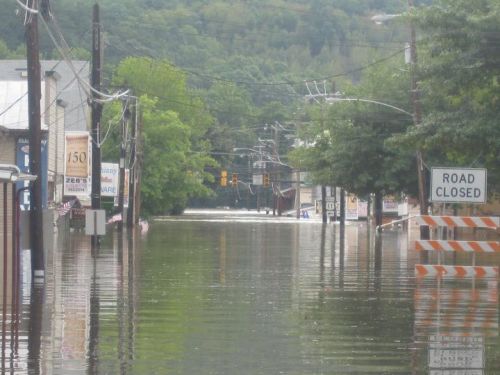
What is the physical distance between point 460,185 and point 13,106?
36.1 meters

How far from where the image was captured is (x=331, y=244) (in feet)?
146

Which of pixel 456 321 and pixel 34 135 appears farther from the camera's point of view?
pixel 34 135

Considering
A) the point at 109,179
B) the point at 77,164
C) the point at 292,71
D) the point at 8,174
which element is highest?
the point at 292,71

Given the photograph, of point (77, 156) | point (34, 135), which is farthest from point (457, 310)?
point (77, 156)

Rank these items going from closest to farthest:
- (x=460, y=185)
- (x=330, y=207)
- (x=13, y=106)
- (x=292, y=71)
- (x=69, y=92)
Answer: (x=460, y=185) < (x=13, y=106) < (x=69, y=92) < (x=330, y=207) < (x=292, y=71)

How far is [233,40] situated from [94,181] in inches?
5121

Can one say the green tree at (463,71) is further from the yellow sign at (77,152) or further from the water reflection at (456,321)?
the yellow sign at (77,152)

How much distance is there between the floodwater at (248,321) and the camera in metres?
12.6

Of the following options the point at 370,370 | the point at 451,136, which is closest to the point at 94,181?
the point at 451,136

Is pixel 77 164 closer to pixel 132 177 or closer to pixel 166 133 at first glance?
pixel 132 177

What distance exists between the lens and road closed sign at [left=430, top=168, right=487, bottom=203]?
24.0m

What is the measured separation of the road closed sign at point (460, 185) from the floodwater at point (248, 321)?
1646 millimetres

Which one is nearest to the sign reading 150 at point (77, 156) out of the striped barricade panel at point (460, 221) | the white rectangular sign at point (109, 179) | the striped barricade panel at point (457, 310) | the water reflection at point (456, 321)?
the white rectangular sign at point (109, 179)

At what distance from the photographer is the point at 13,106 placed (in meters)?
56.8
